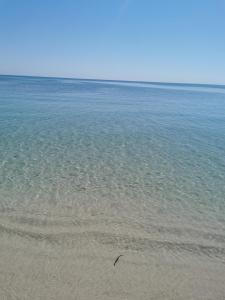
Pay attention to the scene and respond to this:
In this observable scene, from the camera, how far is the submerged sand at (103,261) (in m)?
4.02

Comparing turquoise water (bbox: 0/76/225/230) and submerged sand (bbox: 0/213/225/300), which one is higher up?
submerged sand (bbox: 0/213/225/300)

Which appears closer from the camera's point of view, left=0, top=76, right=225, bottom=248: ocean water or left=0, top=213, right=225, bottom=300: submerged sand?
left=0, top=213, right=225, bottom=300: submerged sand

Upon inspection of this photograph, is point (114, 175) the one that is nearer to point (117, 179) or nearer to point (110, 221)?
point (117, 179)

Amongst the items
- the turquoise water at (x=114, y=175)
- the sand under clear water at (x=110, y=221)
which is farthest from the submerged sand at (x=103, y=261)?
the turquoise water at (x=114, y=175)

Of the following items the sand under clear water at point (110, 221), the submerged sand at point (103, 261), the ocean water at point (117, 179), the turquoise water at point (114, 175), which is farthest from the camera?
the turquoise water at point (114, 175)

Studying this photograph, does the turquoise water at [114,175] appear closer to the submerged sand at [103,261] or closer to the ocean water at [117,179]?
the ocean water at [117,179]

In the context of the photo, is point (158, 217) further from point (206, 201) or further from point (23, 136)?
point (23, 136)

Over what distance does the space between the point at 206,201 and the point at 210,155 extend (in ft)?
15.5

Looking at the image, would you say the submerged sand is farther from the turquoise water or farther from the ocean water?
the turquoise water

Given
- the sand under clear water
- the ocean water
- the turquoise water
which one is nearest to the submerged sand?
the sand under clear water

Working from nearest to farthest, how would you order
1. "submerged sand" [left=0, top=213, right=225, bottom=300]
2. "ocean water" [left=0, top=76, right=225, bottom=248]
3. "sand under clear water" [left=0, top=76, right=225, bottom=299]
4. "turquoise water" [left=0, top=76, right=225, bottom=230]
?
"submerged sand" [left=0, top=213, right=225, bottom=300]
"sand under clear water" [left=0, top=76, right=225, bottom=299]
"ocean water" [left=0, top=76, right=225, bottom=248]
"turquoise water" [left=0, top=76, right=225, bottom=230]

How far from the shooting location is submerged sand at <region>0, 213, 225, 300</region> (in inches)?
158

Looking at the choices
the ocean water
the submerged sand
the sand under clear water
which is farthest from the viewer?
the ocean water

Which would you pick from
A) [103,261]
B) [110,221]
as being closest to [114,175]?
[110,221]
